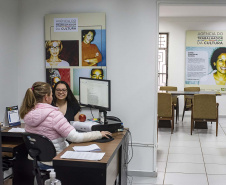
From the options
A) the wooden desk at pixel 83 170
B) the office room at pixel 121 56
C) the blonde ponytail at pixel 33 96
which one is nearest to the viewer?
the wooden desk at pixel 83 170

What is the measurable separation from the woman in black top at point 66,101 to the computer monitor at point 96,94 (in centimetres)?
12

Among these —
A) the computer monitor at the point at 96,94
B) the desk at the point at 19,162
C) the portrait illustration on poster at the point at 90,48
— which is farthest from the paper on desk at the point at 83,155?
the portrait illustration on poster at the point at 90,48

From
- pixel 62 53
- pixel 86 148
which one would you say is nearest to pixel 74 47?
pixel 62 53

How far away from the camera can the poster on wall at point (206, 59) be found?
8922 mm

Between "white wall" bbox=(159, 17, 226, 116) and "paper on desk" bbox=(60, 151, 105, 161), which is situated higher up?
"white wall" bbox=(159, 17, 226, 116)

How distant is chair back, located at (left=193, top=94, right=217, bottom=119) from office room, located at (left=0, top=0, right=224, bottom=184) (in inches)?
109

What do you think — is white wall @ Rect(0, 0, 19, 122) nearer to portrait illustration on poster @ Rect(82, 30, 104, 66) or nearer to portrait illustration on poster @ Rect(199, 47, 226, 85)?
portrait illustration on poster @ Rect(82, 30, 104, 66)

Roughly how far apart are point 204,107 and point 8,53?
4177 millimetres

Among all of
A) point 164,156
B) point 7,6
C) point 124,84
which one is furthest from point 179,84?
point 7,6

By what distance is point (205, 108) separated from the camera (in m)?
6.66

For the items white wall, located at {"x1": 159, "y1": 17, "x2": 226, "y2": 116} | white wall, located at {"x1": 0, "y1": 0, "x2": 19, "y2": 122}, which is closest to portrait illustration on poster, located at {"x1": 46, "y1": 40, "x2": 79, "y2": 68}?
white wall, located at {"x1": 0, "y1": 0, "x2": 19, "y2": 122}

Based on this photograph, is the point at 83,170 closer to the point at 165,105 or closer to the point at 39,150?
the point at 39,150

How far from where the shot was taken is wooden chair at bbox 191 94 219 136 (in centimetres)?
664

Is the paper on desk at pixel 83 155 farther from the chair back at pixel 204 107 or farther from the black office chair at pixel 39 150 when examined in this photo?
the chair back at pixel 204 107
